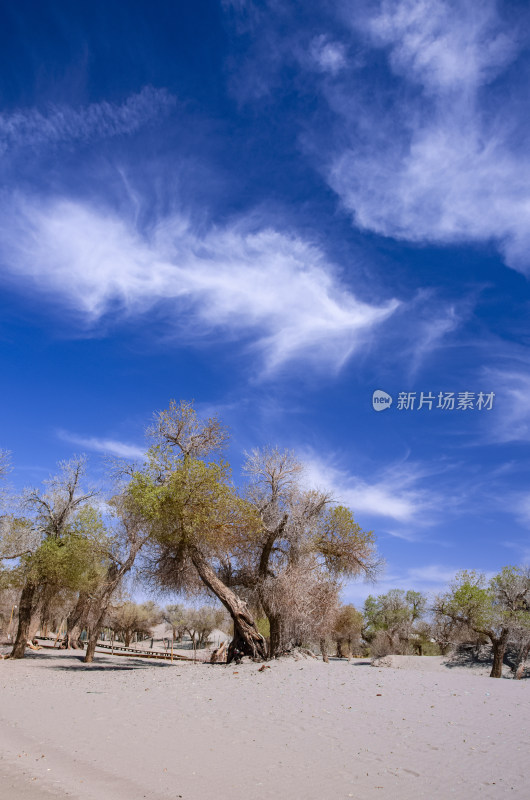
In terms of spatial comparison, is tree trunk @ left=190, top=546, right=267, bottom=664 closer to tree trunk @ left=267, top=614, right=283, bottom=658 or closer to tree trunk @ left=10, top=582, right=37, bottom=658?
tree trunk @ left=267, top=614, right=283, bottom=658

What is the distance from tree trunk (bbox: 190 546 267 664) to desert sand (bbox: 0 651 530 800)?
5033 mm

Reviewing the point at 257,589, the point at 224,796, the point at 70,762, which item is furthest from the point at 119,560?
the point at 224,796

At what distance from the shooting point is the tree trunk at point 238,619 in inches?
894

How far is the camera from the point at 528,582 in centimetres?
3969

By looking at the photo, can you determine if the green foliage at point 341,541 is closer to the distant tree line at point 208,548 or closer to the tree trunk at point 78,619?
the distant tree line at point 208,548

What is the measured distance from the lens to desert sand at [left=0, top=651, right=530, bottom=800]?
7.91 metres

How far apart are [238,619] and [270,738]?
41.3 ft

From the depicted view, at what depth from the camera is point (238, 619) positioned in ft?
74.4

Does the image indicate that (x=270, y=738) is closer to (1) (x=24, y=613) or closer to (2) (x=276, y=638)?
(2) (x=276, y=638)

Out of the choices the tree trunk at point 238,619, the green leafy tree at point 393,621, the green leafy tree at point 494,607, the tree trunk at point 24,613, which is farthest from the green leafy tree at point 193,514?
the green leafy tree at point 393,621

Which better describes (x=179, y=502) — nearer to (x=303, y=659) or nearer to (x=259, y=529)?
(x=259, y=529)

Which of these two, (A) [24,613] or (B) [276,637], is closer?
(B) [276,637]

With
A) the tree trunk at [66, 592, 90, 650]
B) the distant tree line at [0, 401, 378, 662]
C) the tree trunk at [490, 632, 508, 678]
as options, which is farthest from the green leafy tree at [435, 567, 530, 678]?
the tree trunk at [66, 592, 90, 650]

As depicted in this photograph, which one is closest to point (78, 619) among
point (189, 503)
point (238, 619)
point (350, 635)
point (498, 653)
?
point (238, 619)
